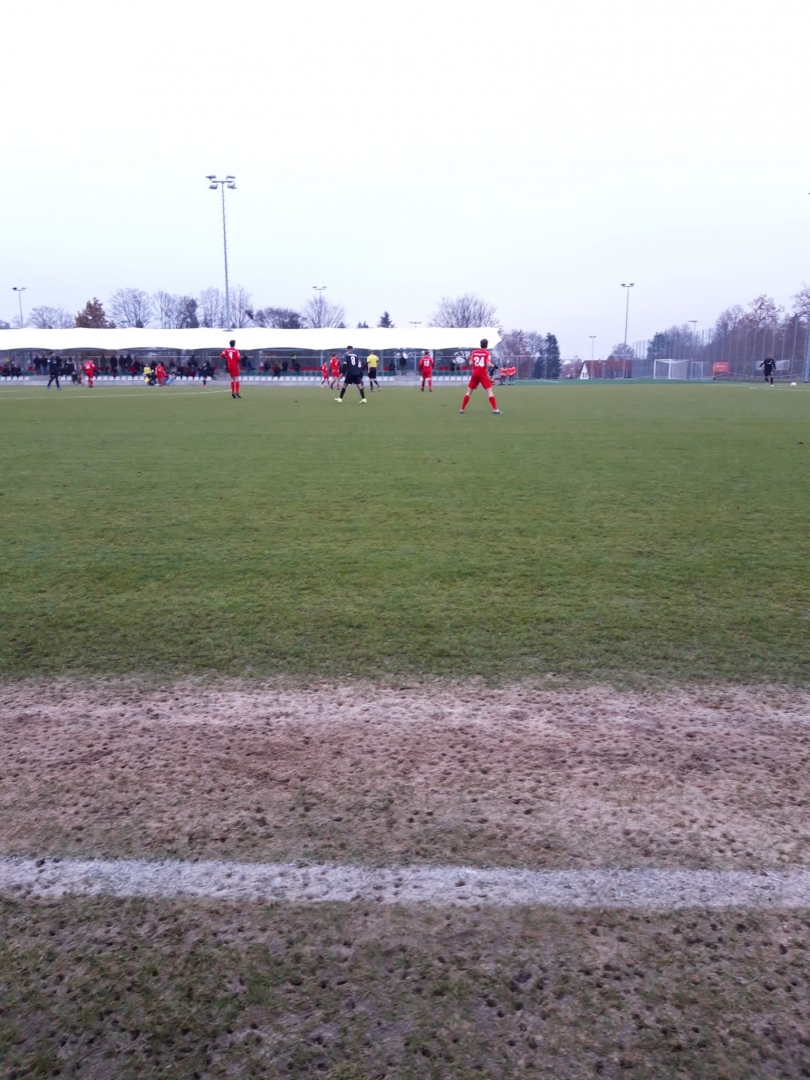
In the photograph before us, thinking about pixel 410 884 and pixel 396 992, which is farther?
pixel 410 884

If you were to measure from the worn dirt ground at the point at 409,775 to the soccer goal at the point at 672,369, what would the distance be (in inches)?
3098

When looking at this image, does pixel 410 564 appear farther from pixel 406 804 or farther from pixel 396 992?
pixel 396 992

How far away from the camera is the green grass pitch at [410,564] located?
4586mm

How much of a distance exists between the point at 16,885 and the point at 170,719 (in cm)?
126

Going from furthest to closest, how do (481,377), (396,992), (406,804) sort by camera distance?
1. (481,377)
2. (406,804)
3. (396,992)

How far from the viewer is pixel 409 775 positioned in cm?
327

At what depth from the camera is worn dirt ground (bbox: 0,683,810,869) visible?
279cm

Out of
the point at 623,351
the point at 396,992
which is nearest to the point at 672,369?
the point at 623,351

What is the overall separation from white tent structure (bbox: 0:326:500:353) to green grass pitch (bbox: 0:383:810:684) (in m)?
58.0

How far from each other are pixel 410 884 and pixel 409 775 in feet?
2.36

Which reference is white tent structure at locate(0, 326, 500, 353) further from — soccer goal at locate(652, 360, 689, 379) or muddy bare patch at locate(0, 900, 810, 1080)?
muddy bare patch at locate(0, 900, 810, 1080)

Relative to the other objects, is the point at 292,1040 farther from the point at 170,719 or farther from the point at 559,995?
the point at 170,719

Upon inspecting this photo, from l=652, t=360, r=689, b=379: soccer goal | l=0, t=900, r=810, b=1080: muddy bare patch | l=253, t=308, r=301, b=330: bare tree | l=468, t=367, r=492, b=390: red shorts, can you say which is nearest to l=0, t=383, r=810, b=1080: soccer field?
l=0, t=900, r=810, b=1080: muddy bare patch

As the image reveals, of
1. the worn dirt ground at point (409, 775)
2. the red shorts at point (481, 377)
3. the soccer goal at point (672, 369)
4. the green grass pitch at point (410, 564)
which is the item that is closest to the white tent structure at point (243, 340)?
the soccer goal at point (672, 369)
